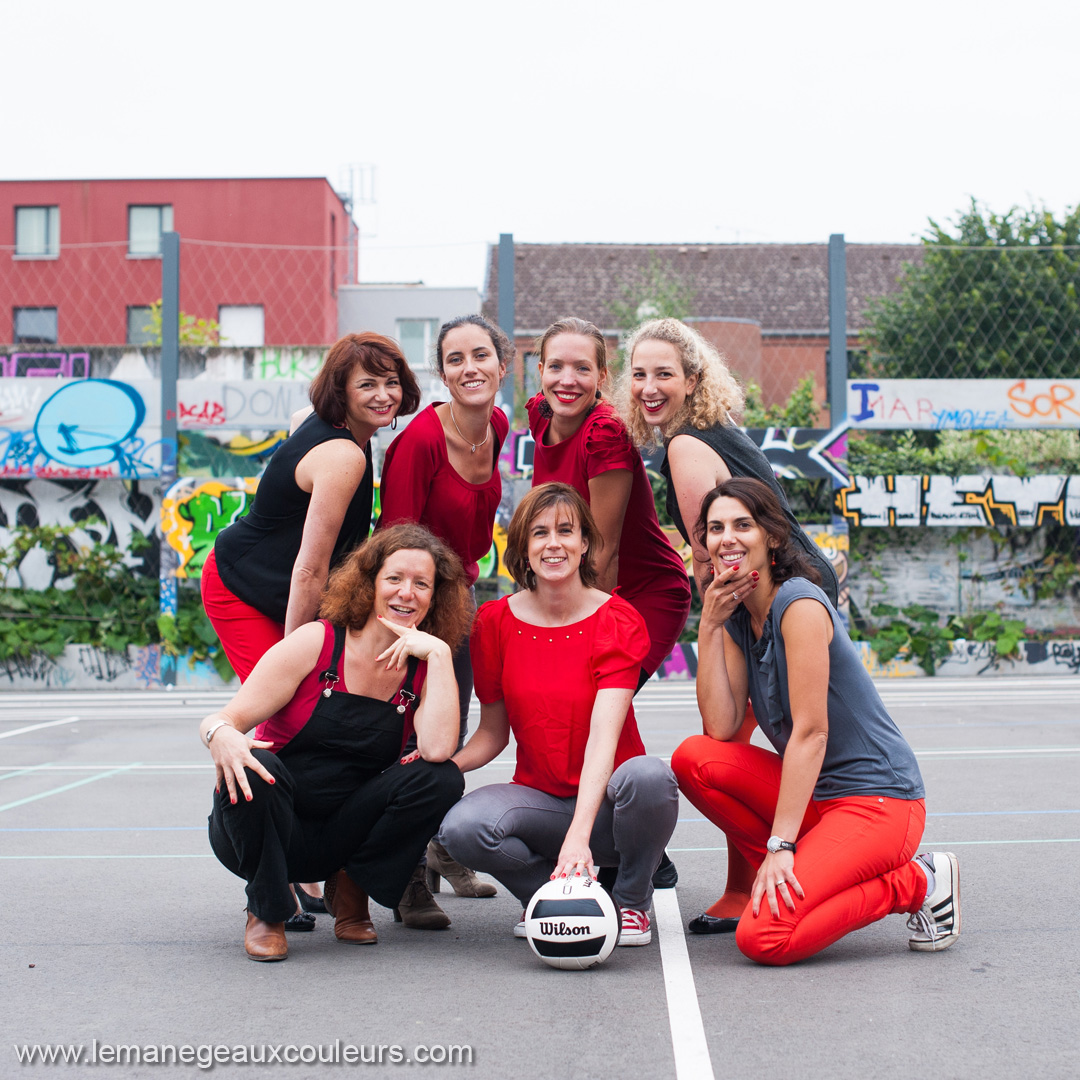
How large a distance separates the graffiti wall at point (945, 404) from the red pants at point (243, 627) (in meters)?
11.7

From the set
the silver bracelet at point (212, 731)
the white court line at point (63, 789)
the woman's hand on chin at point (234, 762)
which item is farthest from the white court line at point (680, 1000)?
the white court line at point (63, 789)

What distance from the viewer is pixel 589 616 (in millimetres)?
4125

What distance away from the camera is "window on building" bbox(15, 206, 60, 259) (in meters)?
36.2

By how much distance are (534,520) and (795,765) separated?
1.16 meters

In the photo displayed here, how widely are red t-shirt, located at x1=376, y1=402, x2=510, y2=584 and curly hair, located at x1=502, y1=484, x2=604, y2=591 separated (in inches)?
13.4

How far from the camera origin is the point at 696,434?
170 inches

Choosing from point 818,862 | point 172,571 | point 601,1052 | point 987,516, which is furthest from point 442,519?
point 987,516

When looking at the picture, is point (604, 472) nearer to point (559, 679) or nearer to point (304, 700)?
point (559, 679)

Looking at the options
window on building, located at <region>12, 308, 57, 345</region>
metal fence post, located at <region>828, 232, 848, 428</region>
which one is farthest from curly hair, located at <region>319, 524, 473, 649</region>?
window on building, located at <region>12, 308, 57, 345</region>

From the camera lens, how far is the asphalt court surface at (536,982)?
2986 mm

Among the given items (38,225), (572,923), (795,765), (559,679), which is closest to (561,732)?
(559,679)

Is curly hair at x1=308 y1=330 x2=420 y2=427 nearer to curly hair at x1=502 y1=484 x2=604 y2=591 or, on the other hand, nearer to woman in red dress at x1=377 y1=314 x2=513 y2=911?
woman in red dress at x1=377 y1=314 x2=513 y2=911

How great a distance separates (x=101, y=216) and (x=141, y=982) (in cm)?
3657

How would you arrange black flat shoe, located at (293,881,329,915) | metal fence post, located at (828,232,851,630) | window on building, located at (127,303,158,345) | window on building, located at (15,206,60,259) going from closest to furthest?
1. black flat shoe, located at (293,881,329,915)
2. metal fence post, located at (828,232,851,630)
3. window on building, located at (127,303,158,345)
4. window on building, located at (15,206,60,259)
